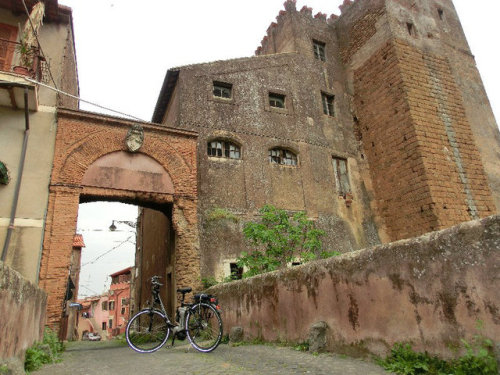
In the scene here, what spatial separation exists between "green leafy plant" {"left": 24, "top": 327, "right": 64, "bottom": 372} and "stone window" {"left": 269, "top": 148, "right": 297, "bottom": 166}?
30.0 feet

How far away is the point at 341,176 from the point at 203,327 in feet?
36.0

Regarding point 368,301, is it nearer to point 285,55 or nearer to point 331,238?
point 331,238

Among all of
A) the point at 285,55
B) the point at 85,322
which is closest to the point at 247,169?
the point at 285,55

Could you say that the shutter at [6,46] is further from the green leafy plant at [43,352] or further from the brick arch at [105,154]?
the green leafy plant at [43,352]

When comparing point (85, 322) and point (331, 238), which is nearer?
point (331, 238)

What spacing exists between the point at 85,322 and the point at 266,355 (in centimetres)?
5198

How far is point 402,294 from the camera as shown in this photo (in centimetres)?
368

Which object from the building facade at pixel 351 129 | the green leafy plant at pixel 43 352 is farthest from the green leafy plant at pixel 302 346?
the building facade at pixel 351 129

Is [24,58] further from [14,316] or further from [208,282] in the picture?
[14,316]

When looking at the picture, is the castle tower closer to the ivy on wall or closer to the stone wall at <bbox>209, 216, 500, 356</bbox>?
the stone wall at <bbox>209, 216, 500, 356</bbox>

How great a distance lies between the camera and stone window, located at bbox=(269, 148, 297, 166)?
14156 millimetres

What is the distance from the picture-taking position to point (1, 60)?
10.1 meters

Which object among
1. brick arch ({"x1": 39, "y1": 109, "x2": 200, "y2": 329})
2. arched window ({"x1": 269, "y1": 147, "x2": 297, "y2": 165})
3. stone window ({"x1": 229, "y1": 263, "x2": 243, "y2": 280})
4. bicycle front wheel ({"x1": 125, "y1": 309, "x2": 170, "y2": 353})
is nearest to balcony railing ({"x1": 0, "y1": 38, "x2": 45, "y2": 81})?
brick arch ({"x1": 39, "y1": 109, "x2": 200, "y2": 329})

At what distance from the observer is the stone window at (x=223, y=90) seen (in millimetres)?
14172
